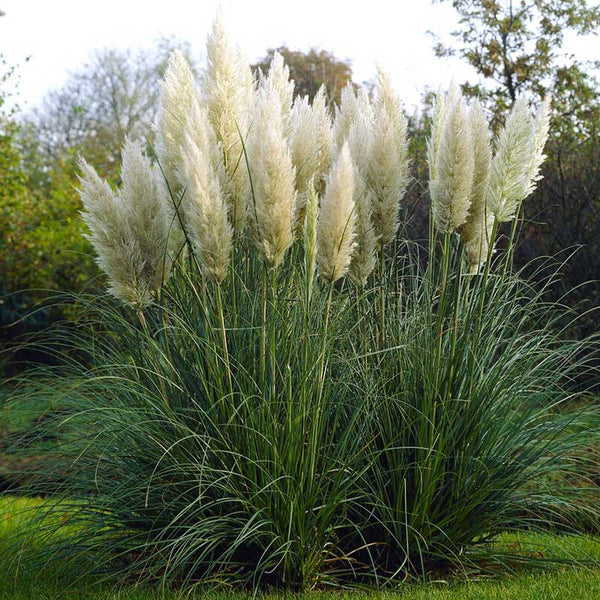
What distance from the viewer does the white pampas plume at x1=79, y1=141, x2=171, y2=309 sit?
3982 millimetres

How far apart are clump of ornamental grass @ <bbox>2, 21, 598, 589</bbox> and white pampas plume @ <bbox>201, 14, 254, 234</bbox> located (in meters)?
0.01

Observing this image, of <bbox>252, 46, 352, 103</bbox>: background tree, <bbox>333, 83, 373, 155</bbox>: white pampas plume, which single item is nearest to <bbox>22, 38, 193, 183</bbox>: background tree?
<bbox>252, 46, 352, 103</bbox>: background tree

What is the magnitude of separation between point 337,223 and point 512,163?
102cm

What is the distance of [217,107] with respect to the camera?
13.5 ft

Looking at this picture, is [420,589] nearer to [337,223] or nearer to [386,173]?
[337,223]

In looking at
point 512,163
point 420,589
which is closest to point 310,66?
point 512,163

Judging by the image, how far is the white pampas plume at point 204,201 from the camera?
3.65 m

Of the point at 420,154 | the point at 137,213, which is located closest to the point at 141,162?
the point at 137,213

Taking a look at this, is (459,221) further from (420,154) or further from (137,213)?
(420,154)

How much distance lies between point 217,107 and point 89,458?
6.38ft

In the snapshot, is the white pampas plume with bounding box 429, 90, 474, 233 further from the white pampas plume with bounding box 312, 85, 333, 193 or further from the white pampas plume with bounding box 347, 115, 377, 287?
the white pampas plume with bounding box 312, 85, 333, 193

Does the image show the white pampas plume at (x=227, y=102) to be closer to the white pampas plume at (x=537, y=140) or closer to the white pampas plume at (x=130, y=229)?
the white pampas plume at (x=130, y=229)

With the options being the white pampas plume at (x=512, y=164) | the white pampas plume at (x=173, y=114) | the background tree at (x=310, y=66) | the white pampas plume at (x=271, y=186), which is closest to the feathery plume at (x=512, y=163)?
the white pampas plume at (x=512, y=164)

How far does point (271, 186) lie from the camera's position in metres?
3.67
